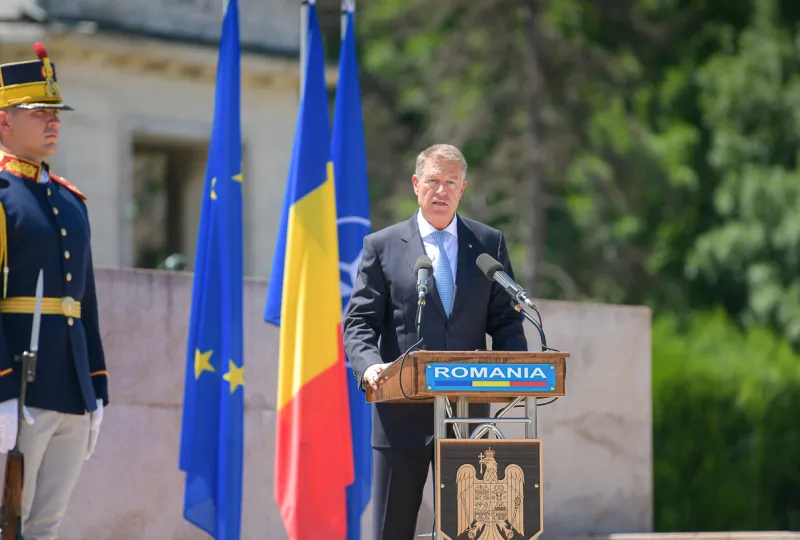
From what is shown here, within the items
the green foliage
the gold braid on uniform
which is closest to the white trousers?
the gold braid on uniform

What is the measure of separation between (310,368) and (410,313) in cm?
185

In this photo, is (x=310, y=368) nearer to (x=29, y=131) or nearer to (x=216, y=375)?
(x=216, y=375)

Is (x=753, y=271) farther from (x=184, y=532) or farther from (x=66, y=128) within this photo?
(x=184, y=532)

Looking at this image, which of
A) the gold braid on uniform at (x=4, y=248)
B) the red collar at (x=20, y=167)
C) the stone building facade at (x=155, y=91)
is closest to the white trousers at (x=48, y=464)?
the gold braid on uniform at (x=4, y=248)

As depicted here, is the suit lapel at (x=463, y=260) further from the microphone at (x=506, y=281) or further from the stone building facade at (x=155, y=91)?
the stone building facade at (x=155, y=91)

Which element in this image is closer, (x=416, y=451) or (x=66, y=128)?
(x=416, y=451)

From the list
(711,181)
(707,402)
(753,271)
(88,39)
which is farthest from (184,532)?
(711,181)

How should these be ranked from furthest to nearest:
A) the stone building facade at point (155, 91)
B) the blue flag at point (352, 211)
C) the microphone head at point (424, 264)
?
the stone building facade at point (155, 91), the blue flag at point (352, 211), the microphone head at point (424, 264)

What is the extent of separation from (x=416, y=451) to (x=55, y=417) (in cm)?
146

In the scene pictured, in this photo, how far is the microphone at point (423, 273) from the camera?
16.3ft

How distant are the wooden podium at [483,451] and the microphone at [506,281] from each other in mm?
189

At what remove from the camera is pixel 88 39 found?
44.3 feet

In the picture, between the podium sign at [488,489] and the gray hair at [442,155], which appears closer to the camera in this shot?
the podium sign at [488,489]

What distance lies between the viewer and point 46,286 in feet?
18.1
